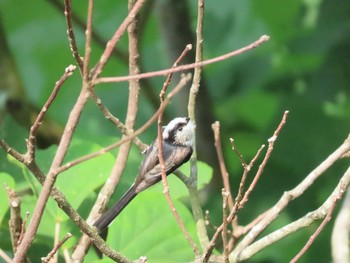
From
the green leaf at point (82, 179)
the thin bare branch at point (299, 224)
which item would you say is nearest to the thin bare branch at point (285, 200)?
the thin bare branch at point (299, 224)

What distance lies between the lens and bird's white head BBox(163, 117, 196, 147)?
7.60ft

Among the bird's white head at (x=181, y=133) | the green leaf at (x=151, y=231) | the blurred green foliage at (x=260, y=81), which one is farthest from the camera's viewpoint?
the blurred green foliage at (x=260, y=81)

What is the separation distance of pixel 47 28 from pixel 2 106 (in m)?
1.37

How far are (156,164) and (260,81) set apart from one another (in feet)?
7.23

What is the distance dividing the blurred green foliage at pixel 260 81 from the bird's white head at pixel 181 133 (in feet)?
4.07

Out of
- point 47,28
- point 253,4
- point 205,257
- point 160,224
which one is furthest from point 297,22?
point 205,257

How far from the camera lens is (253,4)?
15.0ft

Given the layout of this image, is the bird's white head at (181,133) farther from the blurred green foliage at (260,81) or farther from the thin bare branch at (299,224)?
the blurred green foliage at (260,81)

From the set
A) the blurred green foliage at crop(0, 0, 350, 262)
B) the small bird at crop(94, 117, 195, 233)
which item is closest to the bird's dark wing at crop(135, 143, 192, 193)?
the small bird at crop(94, 117, 195, 233)

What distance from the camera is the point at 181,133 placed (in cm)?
233

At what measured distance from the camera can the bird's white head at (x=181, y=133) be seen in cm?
232

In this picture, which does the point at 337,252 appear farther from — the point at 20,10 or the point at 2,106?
the point at 20,10

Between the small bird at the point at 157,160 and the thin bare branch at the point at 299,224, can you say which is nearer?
the thin bare branch at the point at 299,224

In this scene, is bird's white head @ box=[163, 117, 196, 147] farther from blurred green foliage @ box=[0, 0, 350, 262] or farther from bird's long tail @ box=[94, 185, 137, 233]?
blurred green foliage @ box=[0, 0, 350, 262]
